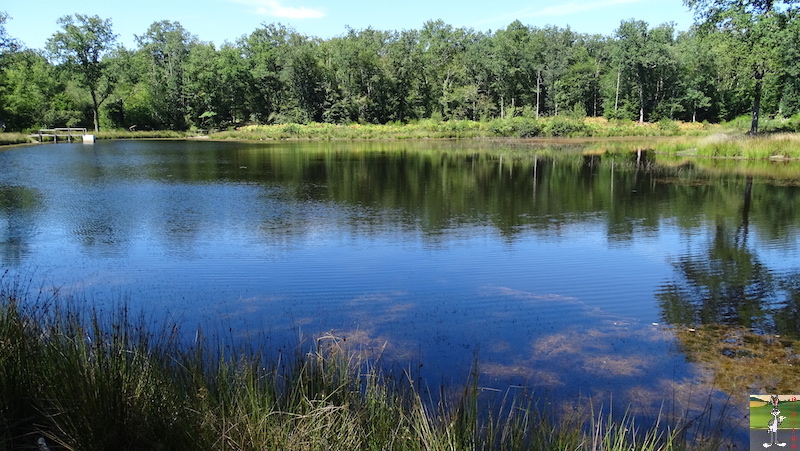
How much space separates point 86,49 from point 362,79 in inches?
1257

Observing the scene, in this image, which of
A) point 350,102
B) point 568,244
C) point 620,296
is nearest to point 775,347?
point 620,296

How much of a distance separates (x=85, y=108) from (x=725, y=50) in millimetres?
62287

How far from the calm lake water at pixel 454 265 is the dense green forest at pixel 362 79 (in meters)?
50.9

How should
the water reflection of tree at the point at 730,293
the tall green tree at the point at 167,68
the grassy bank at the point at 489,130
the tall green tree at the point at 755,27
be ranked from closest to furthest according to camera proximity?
the water reflection of tree at the point at 730,293, the tall green tree at the point at 755,27, the grassy bank at the point at 489,130, the tall green tree at the point at 167,68

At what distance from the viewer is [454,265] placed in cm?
930

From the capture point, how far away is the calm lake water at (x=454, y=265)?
6047 millimetres

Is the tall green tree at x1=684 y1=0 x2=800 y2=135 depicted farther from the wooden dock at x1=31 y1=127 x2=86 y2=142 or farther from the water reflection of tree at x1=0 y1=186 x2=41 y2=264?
the wooden dock at x1=31 y1=127 x2=86 y2=142

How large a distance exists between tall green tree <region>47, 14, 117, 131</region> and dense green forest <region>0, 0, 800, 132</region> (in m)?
0.13

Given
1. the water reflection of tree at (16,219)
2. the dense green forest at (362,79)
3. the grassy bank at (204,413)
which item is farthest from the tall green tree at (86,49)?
the grassy bank at (204,413)

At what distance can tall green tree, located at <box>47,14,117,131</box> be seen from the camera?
6212 centimetres

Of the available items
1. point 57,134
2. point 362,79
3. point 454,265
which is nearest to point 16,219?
point 454,265

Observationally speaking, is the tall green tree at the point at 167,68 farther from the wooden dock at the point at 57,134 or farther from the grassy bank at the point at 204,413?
the grassy bank at the point at 204,413

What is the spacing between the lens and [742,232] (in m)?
12.0

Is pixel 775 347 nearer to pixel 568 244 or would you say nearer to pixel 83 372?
pixel 568 244
